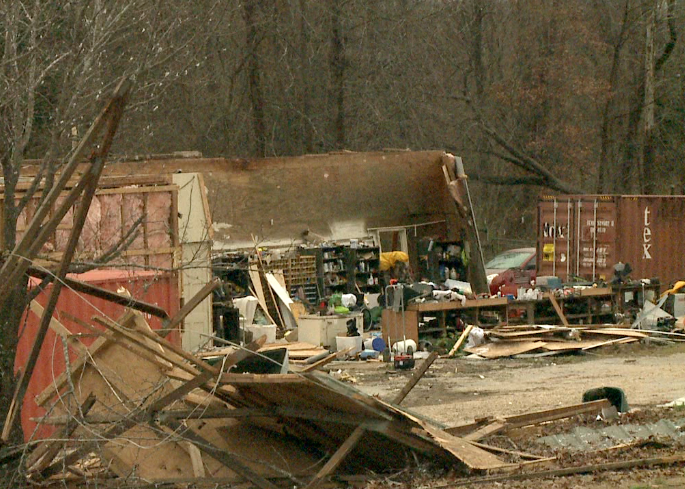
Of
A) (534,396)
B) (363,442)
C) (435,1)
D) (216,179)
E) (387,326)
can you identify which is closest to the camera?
(363,442)

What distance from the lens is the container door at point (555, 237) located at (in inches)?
1069

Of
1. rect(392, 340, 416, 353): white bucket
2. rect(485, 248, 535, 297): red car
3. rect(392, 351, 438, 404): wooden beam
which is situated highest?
rect(392, 351, 438, 404): wooden beam

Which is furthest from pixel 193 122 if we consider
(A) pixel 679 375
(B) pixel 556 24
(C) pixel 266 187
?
(A) pixel 679 375

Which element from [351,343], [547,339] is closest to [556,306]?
[547,339]

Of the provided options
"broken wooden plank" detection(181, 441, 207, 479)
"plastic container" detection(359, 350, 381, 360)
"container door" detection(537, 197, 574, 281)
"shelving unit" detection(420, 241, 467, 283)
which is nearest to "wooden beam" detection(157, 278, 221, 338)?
"broken wooden plank" detection(181, 441, 207, 479)

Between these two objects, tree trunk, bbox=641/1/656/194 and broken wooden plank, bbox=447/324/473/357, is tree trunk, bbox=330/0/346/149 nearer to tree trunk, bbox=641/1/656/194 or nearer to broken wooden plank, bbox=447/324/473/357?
Result: tree trunk, bbox=641/1/656/194

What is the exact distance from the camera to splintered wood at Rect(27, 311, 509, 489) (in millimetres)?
9328

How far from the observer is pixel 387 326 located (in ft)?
71.7

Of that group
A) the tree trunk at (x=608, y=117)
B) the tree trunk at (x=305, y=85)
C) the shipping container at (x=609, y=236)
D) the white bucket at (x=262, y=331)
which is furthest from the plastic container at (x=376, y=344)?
the tree trunk at (x=608, y=117)

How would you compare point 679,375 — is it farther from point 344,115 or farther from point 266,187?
point 344,115

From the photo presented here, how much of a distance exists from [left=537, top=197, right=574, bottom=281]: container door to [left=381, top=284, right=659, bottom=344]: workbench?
2.80 m

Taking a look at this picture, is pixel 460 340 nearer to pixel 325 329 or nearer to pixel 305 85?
pixel 325 329

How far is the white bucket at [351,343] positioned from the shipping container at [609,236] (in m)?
7.21

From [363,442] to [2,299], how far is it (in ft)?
13.9
